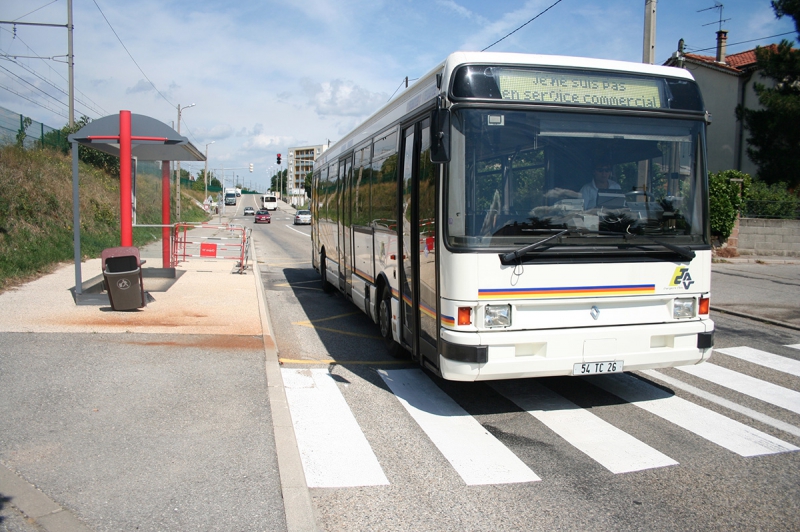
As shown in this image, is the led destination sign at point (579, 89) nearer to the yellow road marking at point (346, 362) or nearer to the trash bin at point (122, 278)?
the yellow road marking at point (346, 362)

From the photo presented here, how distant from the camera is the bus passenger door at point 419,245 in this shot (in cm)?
589

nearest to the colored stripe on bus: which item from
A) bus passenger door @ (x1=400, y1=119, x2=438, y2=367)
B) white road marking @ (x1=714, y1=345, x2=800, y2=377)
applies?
bus passenger door @ (x1=400, y1=119, x2=438, y2=367)

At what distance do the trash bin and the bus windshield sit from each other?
639 centimetres

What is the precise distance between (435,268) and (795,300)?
36.7ft

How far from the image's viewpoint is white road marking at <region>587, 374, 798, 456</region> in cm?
527

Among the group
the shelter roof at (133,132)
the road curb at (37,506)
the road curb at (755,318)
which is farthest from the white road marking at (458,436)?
the shelter roof at (133,132)

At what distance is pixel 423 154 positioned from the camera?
6223 mm

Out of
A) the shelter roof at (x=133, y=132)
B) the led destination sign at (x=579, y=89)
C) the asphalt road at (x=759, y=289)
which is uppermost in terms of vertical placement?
the shelter roof at (x=133, y=132)

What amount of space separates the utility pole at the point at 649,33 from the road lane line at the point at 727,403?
9.30 meters

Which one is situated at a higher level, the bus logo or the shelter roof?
the shelter roof

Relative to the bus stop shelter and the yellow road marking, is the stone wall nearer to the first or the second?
the yellow road marking

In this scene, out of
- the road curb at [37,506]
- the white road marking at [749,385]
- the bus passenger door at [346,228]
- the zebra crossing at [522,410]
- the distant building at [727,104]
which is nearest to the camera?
the road curb at [37,506]

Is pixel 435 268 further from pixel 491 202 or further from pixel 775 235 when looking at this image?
pixel 775 235

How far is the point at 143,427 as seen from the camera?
17.1 feet
